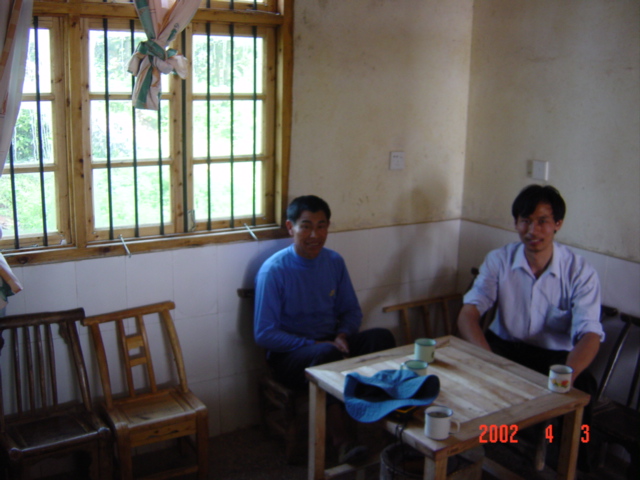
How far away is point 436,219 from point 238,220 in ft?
3.90

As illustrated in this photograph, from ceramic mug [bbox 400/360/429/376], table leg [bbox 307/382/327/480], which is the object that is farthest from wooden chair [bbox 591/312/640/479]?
table leg [bbox 307/382/327/480]

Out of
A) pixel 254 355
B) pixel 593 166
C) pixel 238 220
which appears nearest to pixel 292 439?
pixel 254 355

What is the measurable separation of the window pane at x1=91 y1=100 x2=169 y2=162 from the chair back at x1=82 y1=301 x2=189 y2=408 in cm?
67

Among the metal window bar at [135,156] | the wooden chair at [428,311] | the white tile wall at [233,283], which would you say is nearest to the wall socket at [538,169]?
the white tile wall at [233,283]

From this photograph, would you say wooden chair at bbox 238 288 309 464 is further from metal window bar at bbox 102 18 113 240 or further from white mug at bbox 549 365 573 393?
white mug at bbox 549 365 573 393

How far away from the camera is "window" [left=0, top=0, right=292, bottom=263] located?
271cm

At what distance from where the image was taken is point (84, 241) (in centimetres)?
282

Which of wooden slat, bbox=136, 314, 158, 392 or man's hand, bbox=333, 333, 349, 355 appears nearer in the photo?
wooden slat, bbox=136, 314, 158, 392

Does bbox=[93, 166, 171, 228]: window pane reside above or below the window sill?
above

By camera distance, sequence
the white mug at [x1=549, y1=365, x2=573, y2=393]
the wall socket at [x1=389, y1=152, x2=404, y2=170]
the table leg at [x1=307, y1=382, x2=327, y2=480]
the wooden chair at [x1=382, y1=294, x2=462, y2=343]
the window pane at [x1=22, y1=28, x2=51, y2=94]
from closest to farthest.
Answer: the white mug at [x1=549, y1=365, x2=573, y2=393] < the table leg at [x1=307, y1=382, x2=327, y2=480] < the window pane at [x1=22, y1=28, x2=51, y2=94] < the wall socket at [x1=389, y1=152, x2=404, y2=170] < the wooden chair at [x1=382, y1=294, x2=462, y2=343]

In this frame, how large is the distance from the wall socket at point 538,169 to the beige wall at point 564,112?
31 mm

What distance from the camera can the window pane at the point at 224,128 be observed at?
3.07 metres

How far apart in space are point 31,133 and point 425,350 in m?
1.79

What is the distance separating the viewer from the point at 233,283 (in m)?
3.21
